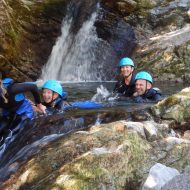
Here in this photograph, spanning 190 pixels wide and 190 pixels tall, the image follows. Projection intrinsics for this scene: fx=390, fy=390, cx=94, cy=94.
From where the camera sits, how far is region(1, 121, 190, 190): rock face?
13.4 ft

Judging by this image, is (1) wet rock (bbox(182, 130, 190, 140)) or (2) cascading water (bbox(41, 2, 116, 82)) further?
(2) cascading water (bbox(41, 2, 116, 82))

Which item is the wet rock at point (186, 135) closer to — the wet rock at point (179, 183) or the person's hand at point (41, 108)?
the wet rock at point (179, 183)

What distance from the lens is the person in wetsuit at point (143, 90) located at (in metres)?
→ 8.40

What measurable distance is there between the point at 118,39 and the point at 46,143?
460 inches

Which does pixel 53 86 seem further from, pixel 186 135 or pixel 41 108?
pixel 186 135

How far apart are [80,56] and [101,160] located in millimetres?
13006

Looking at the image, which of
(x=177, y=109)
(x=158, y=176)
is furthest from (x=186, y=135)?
(x=158, y=176)

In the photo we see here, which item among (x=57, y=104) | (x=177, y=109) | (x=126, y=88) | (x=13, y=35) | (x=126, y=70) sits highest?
(x=13, y=35)

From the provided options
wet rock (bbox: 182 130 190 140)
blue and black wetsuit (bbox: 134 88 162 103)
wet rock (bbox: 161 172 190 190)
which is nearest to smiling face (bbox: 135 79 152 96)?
blue and black wetsuit (bbox: 134 88 162 103)

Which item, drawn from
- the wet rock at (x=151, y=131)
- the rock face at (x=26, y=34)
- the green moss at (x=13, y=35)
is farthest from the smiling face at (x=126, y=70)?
the green moss at (x=13, y=35)

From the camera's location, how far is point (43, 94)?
7.66 meters

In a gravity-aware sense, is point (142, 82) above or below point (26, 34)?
below

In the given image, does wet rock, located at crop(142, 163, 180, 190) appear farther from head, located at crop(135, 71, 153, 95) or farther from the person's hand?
head, located at crop(135, 71, 153, 95)

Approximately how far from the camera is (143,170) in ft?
13.9
